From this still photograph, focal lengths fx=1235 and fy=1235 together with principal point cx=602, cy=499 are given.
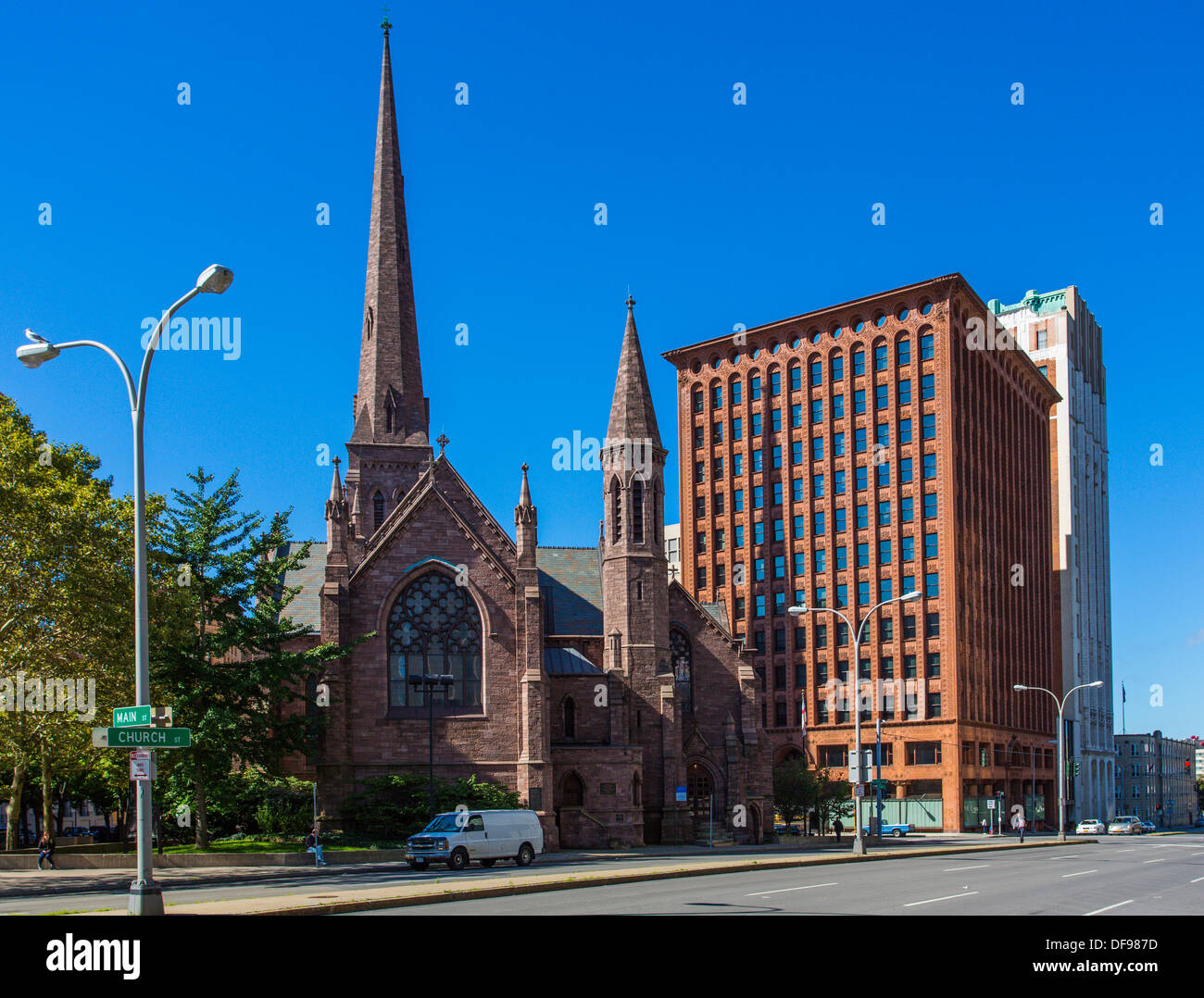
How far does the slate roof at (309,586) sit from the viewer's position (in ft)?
184

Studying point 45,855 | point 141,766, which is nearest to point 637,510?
point 45,855

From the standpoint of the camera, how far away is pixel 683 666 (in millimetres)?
59812

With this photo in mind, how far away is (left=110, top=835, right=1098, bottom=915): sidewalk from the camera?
2131cm

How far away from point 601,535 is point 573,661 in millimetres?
6757

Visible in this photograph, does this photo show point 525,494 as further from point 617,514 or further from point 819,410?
point 819,410

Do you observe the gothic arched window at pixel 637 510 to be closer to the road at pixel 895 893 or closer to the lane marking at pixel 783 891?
the road at pixel 895 893

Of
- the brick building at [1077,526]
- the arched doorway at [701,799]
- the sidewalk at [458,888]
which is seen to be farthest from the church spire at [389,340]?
the brick building at [1077,526]

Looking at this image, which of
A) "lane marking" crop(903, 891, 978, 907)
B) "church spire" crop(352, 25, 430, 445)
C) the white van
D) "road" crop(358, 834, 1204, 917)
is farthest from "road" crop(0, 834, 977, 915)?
"church spire" crop(352, 25, 430, 445)

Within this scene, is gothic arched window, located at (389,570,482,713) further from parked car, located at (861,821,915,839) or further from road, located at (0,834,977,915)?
parked car, located at (861,821,915,839)

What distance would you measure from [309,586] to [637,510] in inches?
642

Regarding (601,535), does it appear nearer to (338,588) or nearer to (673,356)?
(338,588)

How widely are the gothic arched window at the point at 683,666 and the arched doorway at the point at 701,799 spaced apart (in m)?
3.00

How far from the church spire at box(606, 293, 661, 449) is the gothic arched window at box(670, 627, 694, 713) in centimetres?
970

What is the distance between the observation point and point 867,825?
246 ft
